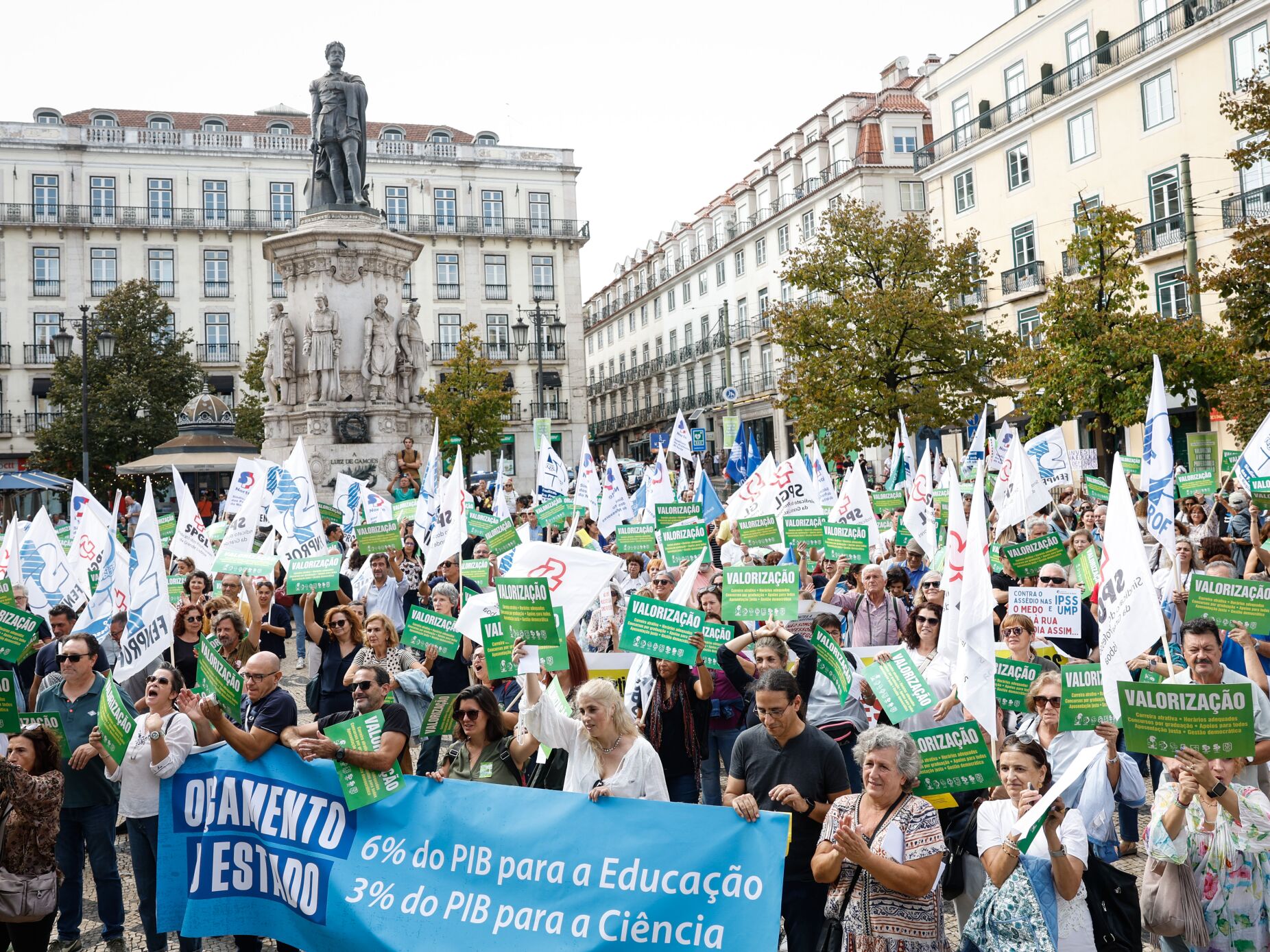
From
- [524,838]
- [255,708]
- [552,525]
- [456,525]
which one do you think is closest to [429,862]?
[524,838]

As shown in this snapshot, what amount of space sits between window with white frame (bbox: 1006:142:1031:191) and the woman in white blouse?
128 feet

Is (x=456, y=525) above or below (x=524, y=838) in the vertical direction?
above

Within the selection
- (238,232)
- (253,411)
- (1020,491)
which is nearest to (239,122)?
(238,232)

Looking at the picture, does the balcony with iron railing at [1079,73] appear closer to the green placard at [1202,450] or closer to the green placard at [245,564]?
the green placard at [1202,450]

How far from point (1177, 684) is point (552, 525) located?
460 inches

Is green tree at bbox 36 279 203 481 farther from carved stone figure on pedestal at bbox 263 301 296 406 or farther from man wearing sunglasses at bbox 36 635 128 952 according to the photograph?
man wearing sunglasses at bbox 36 635 128 952

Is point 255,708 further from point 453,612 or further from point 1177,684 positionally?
point 1177,684

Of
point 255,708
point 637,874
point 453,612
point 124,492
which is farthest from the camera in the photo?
point 124,492

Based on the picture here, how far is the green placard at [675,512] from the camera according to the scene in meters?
13.7

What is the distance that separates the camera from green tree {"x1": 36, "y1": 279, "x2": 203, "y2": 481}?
4128 cm

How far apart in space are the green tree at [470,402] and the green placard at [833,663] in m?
41.5

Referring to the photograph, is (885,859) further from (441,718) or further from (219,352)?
(219,352)

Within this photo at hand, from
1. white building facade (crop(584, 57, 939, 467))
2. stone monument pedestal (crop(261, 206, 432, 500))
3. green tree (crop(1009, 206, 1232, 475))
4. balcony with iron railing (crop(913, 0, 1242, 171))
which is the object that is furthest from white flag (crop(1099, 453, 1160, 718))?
balcony with iron railing (crop(913, 0, 1242, 171))

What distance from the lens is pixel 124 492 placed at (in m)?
36.5
